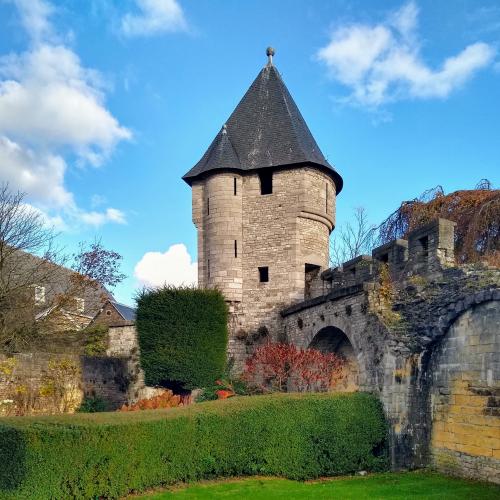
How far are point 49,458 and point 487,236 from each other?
526 inches

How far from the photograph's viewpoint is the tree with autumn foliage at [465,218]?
52.7 ft

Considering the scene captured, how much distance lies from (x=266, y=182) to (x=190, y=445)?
39.8 ft

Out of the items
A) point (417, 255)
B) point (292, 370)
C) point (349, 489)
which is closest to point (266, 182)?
point (292, 370)

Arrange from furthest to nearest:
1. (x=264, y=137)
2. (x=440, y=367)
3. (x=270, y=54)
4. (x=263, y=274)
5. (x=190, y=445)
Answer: (x=270, y=54)
(x=264, y=137)
(x=263, y=274)
(x=440, y=367)
(x=190, y=445)

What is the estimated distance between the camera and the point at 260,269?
18594 millimetres

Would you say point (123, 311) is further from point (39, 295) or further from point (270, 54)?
point (270, 54)

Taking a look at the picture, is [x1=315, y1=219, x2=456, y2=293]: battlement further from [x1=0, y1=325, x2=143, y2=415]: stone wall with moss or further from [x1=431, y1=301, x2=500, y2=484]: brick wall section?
[x1=0, y1=325, x2=143, y2=415]: stone wall with moss

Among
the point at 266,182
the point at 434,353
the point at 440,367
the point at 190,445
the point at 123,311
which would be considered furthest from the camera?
the point at 123,311

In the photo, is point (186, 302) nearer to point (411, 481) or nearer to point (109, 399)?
point (109, 399)

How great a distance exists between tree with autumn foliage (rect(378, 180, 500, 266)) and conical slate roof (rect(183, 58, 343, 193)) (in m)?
2.59

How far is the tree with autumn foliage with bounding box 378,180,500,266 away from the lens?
52.7 feet

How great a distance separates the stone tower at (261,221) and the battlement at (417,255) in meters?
4.72

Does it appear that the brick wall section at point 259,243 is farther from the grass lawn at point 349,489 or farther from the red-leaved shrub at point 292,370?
the grass lawn at point 349,489

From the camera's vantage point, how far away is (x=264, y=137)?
19.7 m
